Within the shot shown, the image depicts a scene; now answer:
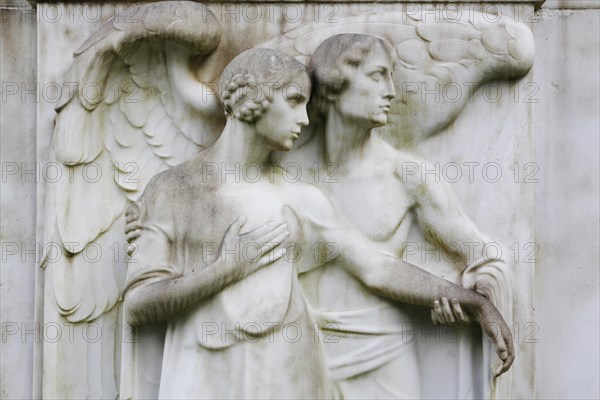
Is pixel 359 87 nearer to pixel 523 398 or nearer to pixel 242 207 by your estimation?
pixel 242 207

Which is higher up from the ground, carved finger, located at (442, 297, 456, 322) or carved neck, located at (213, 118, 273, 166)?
carved neck, located at (213, 118, 273, 166)

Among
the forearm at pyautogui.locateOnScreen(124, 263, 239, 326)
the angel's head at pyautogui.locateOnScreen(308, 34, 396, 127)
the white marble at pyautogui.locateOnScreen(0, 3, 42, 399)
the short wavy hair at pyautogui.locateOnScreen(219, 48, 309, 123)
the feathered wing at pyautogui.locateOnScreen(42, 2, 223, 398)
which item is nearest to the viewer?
the forearm at pyautogui.locateOnScreen(124, 263, 239, 326)

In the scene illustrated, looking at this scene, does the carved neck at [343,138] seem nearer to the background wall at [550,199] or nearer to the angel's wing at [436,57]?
the angel's wing at [436,57]

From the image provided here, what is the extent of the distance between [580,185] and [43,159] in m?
2.79

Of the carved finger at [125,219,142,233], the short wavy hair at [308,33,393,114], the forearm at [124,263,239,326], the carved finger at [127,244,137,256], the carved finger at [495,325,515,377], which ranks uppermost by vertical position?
the short wavy hair at [308,33,393,114]

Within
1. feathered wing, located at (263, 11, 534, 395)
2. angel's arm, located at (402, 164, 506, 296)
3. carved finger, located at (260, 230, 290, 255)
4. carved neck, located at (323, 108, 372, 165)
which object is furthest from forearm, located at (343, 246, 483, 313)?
feathered wing, located at (263, 11, 534, 395)

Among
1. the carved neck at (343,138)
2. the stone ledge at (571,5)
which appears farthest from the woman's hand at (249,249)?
the stone ledge at (571,5)

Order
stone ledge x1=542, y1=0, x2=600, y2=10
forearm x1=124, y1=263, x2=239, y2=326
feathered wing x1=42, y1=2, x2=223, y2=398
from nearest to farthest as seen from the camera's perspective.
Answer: forearm x1=124, y1=263, x2=239, y2=326 < feathered wing x1=42, y1=2, x2=223, y2=398 < stone ledge x1=542, y1=0, x2=600, y2=10

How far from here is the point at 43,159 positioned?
9.03m

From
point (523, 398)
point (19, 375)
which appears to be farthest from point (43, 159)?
point (523, 398)

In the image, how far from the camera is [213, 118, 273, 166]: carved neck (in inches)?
342

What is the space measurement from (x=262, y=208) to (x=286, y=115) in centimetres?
47

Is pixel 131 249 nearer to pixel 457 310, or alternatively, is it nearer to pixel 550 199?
pixel 457 310

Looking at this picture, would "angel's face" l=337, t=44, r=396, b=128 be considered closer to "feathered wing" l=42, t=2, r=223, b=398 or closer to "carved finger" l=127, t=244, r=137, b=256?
"feathered wing" l=42, t=2, r=223, b=398
